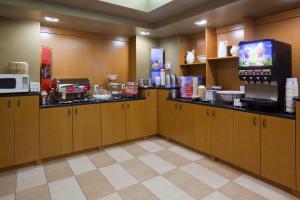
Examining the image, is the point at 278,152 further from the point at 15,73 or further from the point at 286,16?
the point at 15,73

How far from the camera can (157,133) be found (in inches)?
177

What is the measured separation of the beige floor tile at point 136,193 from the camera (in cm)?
225

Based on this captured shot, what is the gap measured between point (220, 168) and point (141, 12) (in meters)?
2.81

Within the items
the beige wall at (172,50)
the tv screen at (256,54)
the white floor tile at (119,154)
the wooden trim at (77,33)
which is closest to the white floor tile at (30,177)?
the white floor tile at (119,154)

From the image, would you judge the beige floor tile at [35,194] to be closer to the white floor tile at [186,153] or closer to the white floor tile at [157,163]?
the white floor tile at [157,163]

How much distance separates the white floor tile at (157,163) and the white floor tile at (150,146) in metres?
0.29

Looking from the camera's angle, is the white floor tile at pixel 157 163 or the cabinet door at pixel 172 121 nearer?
the white floor tile at pixel 157 163

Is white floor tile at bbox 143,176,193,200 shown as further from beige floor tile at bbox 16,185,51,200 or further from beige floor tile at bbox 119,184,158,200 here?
beige floor tile at bbox 16,185,51,200

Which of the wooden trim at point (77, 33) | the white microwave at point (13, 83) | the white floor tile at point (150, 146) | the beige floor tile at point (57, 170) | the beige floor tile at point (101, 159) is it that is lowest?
the beige floor tile at point (57, 170)

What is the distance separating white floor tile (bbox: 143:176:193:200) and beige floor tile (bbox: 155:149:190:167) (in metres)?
0.52

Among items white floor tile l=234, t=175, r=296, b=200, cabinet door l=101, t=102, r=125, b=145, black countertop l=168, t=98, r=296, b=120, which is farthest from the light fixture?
white floor tile l=234, t=175, r=296, b=200

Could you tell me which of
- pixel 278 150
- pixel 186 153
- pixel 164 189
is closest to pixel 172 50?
pixel 186 153

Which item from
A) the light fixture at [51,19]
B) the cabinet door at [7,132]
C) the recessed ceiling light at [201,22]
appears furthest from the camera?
the recessed ceiling light at [201,22]

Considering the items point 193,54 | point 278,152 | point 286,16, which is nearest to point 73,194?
point 278,152
